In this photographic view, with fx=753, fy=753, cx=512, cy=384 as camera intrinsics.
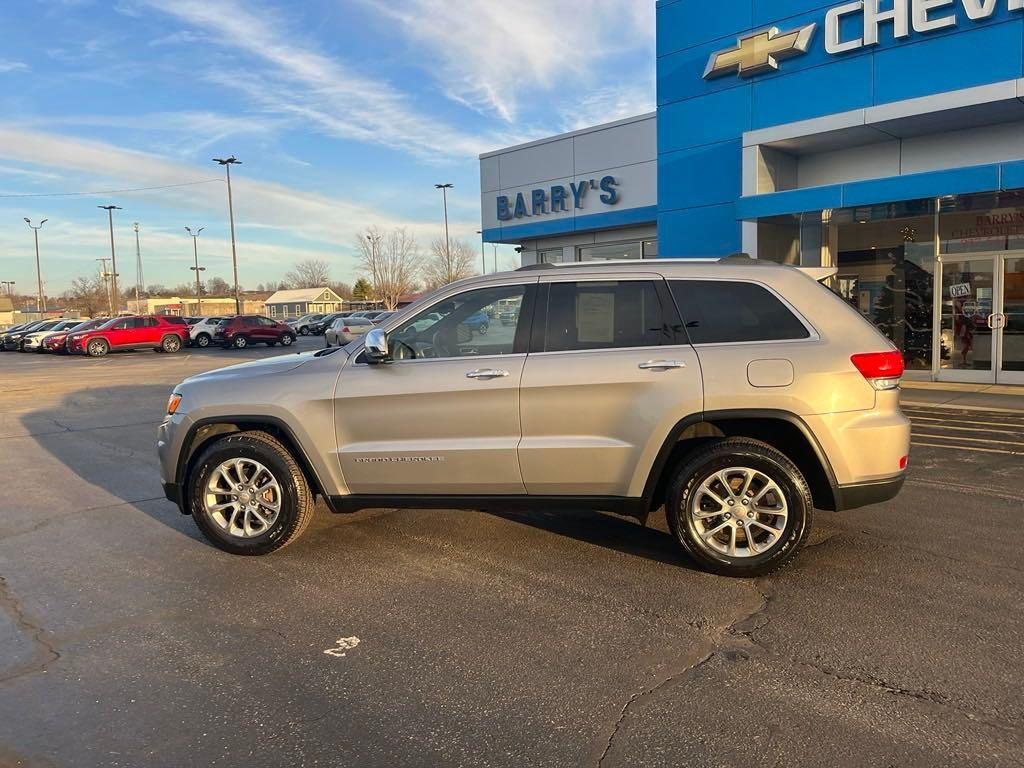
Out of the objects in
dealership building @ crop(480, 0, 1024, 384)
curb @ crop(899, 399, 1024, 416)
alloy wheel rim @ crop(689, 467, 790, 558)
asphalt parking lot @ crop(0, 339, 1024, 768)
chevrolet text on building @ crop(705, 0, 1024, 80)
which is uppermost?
chevrolet text on building @ crop(705, 0, 1024, 80)

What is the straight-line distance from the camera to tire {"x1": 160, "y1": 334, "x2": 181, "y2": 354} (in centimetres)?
3334

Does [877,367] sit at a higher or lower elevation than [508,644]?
higher

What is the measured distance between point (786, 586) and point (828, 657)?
83 centimetres

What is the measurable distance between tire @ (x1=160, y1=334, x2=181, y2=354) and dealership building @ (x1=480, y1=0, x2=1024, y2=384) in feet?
81.8

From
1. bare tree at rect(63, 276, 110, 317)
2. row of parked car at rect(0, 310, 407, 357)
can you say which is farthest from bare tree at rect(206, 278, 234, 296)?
row of parked car at rect(0, 310, 407, 357)

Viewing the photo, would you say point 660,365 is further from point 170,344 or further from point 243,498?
point 170,344

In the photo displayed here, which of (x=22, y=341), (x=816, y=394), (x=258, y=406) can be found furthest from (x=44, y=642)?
(x=22, y=341)

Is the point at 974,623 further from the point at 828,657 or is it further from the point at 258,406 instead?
the point at 258,406

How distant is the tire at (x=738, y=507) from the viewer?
4.33 meters

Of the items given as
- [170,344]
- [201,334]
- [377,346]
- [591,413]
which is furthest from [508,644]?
[201,334]

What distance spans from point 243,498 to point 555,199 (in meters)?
18.8

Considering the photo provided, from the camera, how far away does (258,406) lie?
4.88m

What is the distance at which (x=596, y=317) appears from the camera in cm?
466

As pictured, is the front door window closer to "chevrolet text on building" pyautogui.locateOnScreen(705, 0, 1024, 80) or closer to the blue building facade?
the blue building facade
